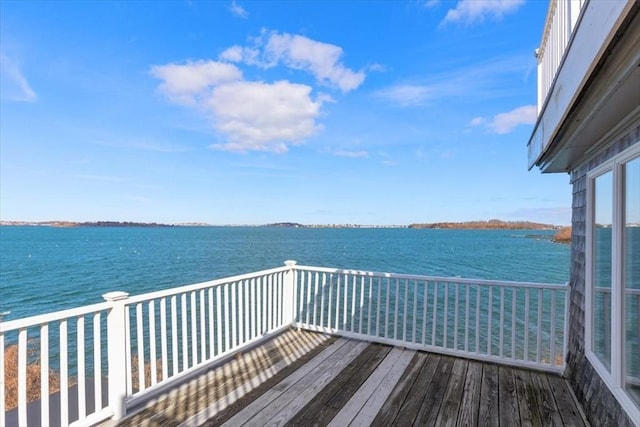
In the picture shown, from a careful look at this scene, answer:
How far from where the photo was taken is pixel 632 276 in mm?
1782

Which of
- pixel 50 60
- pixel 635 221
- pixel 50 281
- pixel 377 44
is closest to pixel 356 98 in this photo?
pixel 377 44

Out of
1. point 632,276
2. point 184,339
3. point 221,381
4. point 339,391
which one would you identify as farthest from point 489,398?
point 184,339

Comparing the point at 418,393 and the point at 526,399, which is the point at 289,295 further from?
the point at 526,399

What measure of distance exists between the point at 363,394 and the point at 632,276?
2.02m

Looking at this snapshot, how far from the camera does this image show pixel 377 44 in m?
8.47

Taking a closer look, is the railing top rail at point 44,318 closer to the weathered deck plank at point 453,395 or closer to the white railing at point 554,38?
the weathered deck plank at point 453,395

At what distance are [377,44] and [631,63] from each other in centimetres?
878

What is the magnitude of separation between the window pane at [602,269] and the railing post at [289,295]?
122 inches

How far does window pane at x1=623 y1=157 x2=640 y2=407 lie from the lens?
5.51ft

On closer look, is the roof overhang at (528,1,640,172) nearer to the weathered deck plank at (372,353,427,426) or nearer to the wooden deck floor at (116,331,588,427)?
the wooden deck floor at (116,331,588,427)

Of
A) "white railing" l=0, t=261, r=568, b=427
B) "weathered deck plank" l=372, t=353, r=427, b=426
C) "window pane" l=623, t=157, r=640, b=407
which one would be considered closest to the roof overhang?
"window pane" l=623, t=157, r=640, b=407

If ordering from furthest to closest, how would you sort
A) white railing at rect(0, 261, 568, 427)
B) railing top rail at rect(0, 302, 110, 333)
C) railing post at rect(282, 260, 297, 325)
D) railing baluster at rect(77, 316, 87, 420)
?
railing post at rect(282, 260, 297, 325) → railing baluster at rect(77, 316, 87, 420) → white railing at rect(0, 261, 568, 427) → railing top rail at rect(0, 302, 110, 333)

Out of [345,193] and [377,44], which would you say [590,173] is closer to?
[377,44]

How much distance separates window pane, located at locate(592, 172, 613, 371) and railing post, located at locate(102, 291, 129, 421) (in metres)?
3.36
